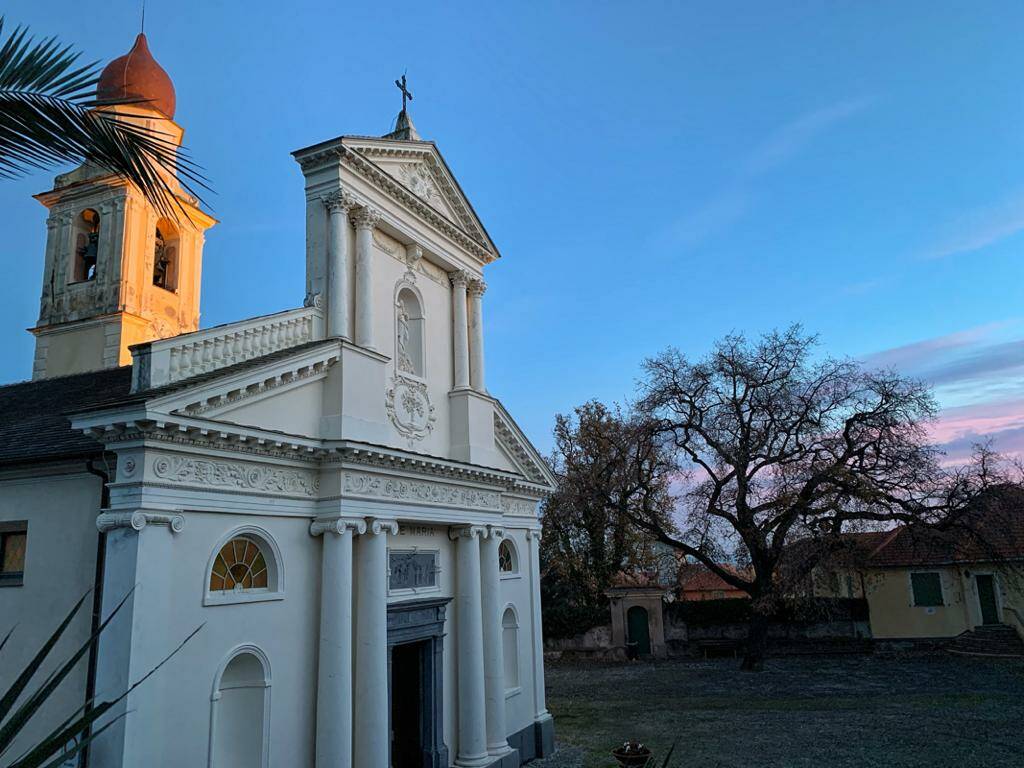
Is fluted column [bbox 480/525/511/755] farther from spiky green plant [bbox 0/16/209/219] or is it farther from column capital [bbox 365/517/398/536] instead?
spiky green plant [bbox 0/16/209/219]

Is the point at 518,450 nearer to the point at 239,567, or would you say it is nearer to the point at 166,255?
the point at 239,567

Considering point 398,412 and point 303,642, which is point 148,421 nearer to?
point 303,642

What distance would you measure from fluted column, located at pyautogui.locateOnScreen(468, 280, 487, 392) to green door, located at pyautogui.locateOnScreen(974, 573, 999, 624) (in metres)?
24.1

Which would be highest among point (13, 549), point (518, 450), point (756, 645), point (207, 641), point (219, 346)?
point (219, 346)

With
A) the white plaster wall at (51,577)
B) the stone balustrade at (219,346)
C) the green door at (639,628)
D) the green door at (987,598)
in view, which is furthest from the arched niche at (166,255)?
the green door at (987,598)

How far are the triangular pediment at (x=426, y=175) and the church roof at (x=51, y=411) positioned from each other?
5987 mm

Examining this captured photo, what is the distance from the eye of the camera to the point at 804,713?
19.0 m

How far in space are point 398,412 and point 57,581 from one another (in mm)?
5961

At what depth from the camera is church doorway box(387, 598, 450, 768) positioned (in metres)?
13.6

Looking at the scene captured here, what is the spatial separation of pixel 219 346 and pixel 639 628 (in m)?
25.6

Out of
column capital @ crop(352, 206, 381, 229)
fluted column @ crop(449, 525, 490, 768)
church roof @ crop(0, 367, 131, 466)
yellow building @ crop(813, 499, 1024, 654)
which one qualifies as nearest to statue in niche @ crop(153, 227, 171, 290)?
church roof @ crop(0, 367, 131, 466)

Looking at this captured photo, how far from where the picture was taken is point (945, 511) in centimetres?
2433

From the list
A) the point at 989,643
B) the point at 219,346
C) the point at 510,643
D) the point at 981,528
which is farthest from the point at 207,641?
the point at 989,643

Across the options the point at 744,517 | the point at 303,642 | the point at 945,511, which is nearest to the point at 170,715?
the point at 303,642
